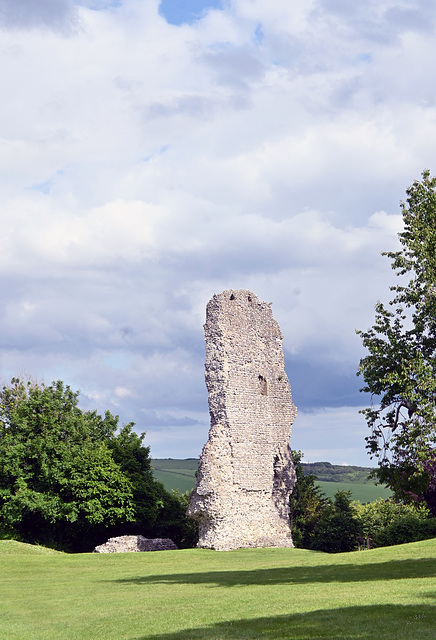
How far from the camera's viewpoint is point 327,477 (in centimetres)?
13162

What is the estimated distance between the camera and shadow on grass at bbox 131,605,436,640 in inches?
464

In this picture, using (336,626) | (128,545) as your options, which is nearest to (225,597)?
(336,626)

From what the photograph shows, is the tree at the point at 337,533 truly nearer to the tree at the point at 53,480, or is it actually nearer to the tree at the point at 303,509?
the tree at the point at 303,509

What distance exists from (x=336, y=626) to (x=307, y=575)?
35.9 feet

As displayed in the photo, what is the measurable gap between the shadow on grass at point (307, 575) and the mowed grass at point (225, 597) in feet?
0.12

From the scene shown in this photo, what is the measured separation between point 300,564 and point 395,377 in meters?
10.3

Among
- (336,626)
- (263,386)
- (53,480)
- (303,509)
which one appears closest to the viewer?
(336,626)

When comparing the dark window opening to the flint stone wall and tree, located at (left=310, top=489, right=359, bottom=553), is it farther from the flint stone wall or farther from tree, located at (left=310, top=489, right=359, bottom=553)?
the flint stone wall

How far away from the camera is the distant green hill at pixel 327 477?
103m

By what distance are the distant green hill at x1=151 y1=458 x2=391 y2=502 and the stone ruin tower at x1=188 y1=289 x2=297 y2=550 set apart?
182 ft

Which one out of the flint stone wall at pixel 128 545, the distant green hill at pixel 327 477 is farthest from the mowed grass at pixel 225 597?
the distant green hill at pixel 327 477

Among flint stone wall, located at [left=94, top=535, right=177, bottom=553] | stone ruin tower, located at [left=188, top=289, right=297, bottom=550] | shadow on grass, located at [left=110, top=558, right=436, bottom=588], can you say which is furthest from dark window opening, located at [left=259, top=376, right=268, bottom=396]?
shadow on grass, located at [left=110, top=558, right=436, bottom=588]

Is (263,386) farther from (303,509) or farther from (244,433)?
(303,509)

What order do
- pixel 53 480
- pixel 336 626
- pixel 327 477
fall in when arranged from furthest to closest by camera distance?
pixel 327 477, pixel 53 480, pixel 336 626
